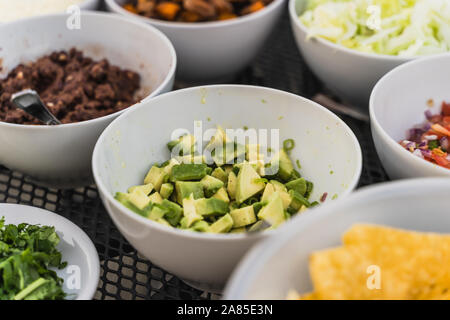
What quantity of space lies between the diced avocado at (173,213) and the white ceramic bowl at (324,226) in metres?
0.35

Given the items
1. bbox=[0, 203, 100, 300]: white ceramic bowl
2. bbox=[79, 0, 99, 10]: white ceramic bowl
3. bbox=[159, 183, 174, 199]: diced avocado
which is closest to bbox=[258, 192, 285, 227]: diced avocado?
bbox=[159, 183, 174, 199]: diced avocado

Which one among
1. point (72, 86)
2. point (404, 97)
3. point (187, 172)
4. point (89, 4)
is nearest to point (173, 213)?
point (187, 172)

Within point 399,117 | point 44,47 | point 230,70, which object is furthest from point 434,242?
point 44,47

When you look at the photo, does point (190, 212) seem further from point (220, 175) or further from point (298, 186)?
point (298, 186)

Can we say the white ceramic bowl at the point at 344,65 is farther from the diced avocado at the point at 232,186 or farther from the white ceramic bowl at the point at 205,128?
the diced avocado at the point at 232,186

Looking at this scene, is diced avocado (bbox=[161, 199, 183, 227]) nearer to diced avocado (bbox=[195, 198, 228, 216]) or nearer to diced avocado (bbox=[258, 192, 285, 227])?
diced avocado (bbox=[195, 198, 228, 216])

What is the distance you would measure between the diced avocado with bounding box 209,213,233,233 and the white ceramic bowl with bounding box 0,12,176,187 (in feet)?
1.38

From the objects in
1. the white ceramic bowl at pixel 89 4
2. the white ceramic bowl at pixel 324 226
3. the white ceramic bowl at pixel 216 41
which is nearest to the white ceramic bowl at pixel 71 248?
the white ceramic bowl at pixel 324 226

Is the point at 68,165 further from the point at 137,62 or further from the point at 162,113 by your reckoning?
the point at 137,62

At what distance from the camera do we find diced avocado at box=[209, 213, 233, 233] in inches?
43.0

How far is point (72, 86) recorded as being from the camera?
1.54 metres

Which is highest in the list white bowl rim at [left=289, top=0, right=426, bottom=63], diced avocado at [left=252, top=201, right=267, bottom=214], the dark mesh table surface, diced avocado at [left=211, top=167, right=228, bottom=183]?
white bowl rim at [left=289, top=0, right=426, bottom=63]

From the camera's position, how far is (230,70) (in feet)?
5.79

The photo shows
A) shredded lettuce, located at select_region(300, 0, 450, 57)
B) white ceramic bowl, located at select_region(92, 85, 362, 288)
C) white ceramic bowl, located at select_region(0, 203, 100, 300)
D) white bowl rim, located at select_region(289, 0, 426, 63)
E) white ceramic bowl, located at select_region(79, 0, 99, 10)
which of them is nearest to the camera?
white ceramic bowl, located at select_region(92, 85, 362, 288)
